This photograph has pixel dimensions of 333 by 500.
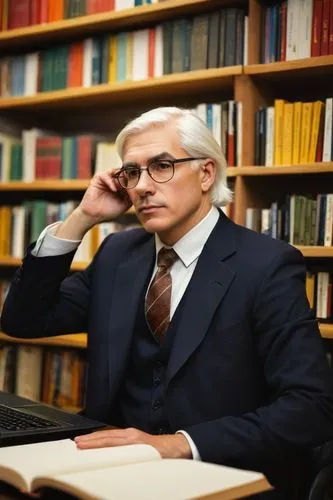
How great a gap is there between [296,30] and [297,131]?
35 cm

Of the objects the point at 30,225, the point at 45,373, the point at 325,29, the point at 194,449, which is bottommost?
the point at 45,373

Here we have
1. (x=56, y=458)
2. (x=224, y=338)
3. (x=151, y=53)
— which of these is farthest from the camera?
(x=151, y=53)

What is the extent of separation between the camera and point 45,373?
2713mm

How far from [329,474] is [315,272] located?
3.18 ft

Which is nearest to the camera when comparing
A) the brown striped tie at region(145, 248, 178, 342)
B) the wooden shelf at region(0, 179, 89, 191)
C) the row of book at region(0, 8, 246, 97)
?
the brown striped tie at region(145, 248, 178, 342)

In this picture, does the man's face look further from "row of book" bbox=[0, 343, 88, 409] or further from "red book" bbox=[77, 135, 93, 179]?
"row of book" bbox=[0, 343, 88, 409]

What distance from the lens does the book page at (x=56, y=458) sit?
89 cm

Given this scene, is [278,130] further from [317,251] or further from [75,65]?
[75,65]

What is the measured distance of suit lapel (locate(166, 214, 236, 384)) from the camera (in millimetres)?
1410

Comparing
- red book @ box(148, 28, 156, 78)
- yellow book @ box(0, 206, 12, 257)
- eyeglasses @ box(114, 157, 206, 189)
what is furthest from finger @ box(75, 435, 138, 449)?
yellow book @ box(0, 206, 12, 257)

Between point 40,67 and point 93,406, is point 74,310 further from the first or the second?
point 40,67

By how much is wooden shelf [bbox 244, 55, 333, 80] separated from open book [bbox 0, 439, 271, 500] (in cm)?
150

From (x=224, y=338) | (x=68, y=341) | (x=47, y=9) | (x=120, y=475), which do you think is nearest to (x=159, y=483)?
(x=120, y=475)

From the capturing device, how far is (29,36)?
2699 mm
